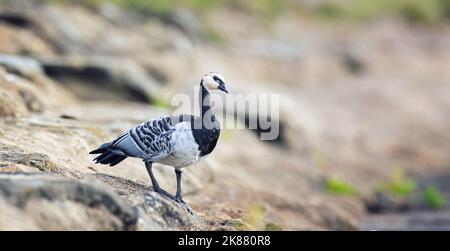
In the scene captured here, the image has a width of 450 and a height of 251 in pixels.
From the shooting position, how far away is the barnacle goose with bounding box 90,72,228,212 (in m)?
10.7

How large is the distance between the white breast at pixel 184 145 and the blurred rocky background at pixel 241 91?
0.77m

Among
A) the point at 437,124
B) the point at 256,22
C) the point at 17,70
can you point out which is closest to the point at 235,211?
the point at 17,70

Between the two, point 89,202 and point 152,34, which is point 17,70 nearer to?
point 89,202

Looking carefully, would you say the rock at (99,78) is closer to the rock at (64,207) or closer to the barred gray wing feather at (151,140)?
the barred gray wing feather at (151,140)

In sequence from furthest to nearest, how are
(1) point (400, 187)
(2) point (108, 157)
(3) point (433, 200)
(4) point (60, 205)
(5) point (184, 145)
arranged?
(1) point (400, 187) < (3) point (433, 200) < (2) point (108, 157) < (5) point (184, 145) < (4) point (60, 205)

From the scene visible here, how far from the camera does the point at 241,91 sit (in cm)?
2452

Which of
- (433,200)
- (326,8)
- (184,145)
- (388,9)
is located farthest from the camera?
(388,9)

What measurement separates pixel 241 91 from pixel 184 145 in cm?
1393

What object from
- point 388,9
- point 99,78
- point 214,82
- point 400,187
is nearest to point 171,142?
point 214,82

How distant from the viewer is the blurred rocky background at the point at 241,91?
1094 cm

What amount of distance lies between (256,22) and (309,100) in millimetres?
8007

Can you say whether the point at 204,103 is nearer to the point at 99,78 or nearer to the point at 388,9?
the point at 99,78

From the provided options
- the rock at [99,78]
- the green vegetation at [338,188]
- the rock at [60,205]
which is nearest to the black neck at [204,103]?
the rock at [60,205]
